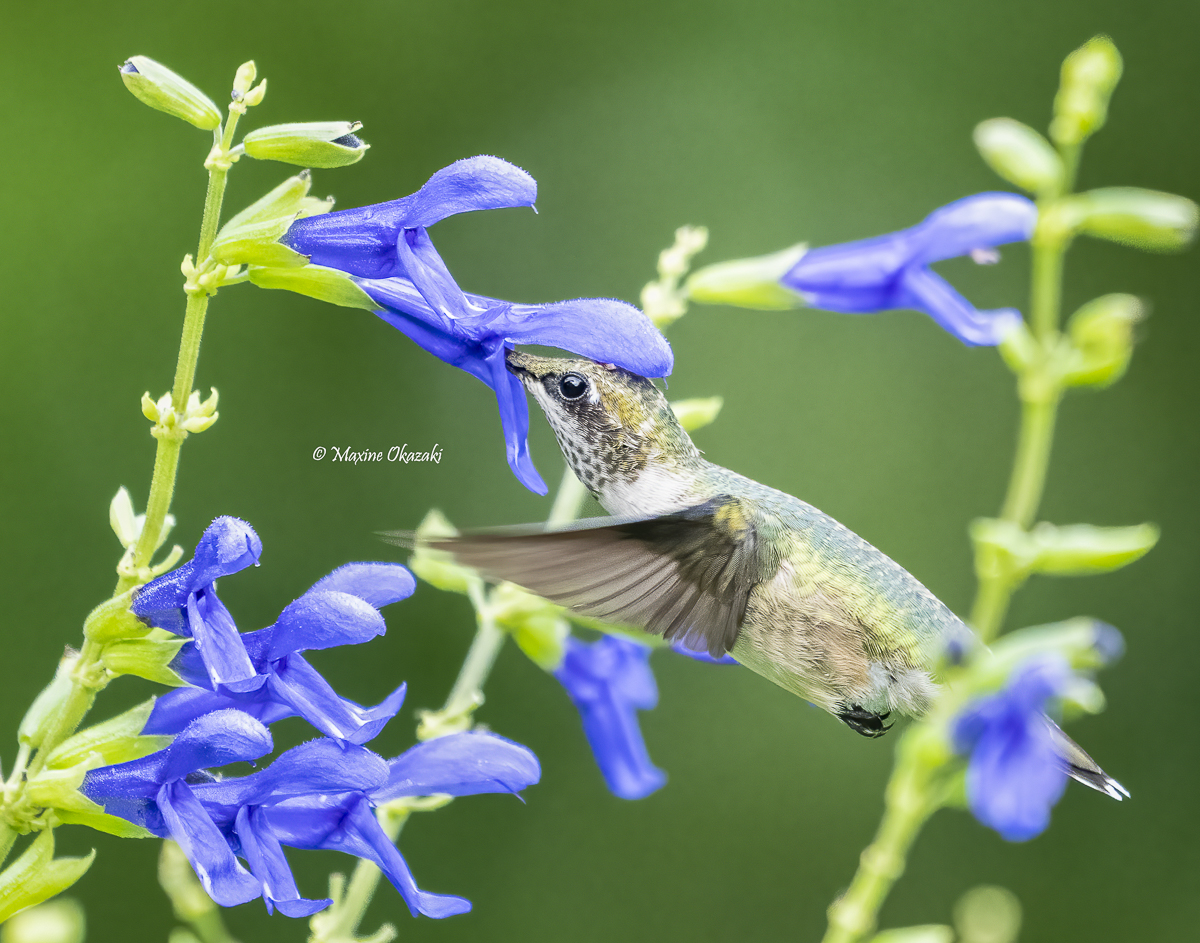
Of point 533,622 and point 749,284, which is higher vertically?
point 749,284

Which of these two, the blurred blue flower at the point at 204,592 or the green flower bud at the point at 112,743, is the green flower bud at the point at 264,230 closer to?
the blurred blue flower at the point at 204,592

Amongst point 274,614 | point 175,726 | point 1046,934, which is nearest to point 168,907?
point 274,614

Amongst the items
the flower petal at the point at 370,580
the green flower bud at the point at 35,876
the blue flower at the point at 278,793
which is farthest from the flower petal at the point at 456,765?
the green flower bud at the point at 35,876

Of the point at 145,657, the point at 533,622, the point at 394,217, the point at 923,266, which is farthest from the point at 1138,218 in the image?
the point at 145,657

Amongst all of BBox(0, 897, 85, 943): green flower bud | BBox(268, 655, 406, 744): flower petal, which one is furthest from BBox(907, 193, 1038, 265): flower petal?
BBox(0, 897, 85, 943): green flower bud

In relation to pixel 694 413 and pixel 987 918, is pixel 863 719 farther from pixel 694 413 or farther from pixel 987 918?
pixel 987 918

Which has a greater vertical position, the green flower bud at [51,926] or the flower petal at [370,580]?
the flower petal at [370,580]

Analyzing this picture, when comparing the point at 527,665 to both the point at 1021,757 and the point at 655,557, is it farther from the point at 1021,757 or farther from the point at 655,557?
the point at 1021,757

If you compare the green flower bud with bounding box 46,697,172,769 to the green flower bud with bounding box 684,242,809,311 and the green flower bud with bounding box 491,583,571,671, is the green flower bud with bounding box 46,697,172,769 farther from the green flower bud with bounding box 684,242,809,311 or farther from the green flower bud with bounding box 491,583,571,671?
the green flower bud with bounding box 684,242,809,311
